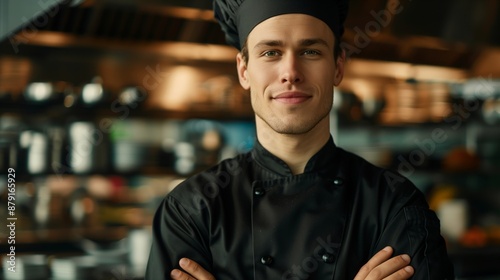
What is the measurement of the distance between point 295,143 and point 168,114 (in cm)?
248

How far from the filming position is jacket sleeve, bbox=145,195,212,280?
165 centimetres

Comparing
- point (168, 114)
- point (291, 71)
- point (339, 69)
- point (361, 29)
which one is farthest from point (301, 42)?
point (361, 29)

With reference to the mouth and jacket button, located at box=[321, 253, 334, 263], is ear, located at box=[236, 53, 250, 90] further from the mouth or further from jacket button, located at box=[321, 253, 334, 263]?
jacket button, located at box=[321, 253, 334, 263]

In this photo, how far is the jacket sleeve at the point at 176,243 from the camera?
5.42ft

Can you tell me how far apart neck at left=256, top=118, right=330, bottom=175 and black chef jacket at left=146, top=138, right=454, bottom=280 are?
18mm

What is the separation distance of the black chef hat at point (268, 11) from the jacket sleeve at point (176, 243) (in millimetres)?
448

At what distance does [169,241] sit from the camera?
5.48 ft

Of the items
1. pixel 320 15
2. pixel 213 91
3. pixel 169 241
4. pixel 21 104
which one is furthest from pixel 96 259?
pixel 320 15

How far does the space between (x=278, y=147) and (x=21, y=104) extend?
230cm

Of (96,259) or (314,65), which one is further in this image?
(96,259)

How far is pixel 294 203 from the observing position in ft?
5.66

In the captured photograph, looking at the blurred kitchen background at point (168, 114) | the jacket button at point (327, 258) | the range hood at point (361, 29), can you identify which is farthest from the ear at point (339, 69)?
the range hood at point (361, 29)

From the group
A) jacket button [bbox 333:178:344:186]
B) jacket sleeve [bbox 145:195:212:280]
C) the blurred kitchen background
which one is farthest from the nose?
the blurred kitchen background

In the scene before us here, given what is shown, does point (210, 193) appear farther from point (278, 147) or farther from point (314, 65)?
point (314, 65)
